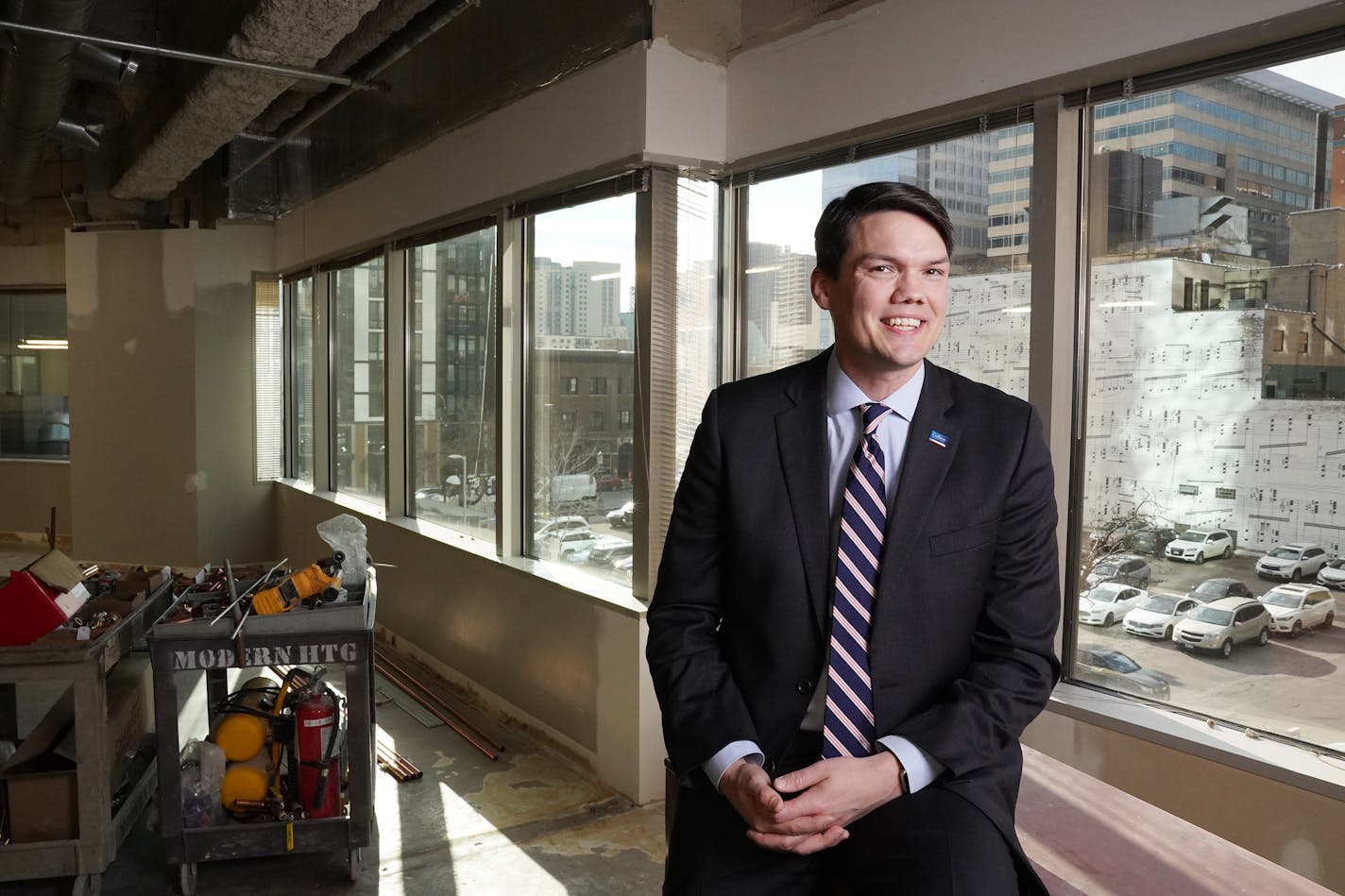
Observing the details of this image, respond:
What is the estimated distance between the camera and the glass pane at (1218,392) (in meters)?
2.16

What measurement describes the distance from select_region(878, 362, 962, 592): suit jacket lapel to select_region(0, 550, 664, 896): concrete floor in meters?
1.89

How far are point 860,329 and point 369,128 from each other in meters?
4.84

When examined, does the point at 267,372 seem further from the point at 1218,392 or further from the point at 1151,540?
the point at 1218,392

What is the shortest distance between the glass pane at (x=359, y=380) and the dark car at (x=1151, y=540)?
4447 millimetres

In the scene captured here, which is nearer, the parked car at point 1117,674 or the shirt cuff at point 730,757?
the shirt cuff at point 730,757

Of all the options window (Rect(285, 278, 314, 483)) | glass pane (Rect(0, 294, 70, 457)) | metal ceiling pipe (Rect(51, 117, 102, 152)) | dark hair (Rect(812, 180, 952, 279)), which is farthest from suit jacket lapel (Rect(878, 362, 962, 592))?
glass pane (Rect(0, 294, 70, 457))

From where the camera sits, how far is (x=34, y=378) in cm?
897

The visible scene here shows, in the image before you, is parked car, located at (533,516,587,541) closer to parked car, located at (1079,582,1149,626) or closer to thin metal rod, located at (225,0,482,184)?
thin metal rod, located at (225,0,482,184)

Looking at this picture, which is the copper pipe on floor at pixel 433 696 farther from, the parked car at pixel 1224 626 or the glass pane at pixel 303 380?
the parked car at pixel 1224 626

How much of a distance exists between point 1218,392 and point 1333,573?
452 millimetres

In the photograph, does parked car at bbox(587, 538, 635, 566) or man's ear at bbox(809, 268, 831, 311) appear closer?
man's ear at bbox(809, 268, 831, 311)

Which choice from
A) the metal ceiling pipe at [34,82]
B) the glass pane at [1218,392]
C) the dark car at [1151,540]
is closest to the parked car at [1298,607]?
the glass pane at [1218,392]

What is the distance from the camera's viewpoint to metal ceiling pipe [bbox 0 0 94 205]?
365 centimetres

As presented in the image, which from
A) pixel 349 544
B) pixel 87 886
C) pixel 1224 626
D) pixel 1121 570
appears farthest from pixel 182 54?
pixel 1224 626
